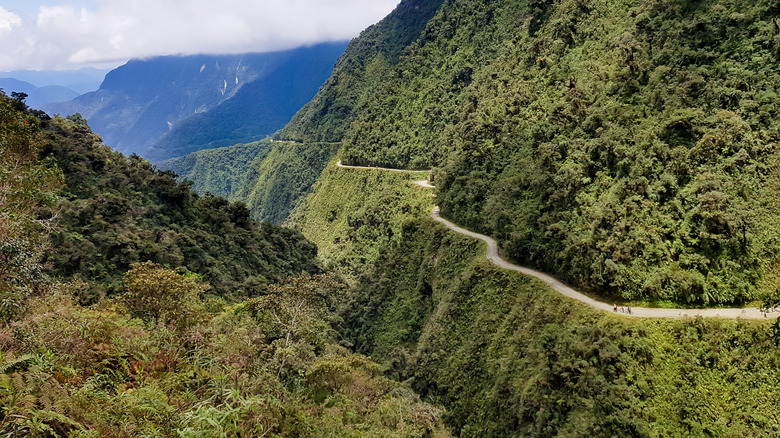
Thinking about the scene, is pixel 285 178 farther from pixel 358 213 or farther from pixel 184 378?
pixel 184 378

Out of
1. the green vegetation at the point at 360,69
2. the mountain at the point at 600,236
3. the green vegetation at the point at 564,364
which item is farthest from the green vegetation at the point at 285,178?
the green vegetation at the point at 564,364

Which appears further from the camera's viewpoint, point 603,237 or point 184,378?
point 603,237

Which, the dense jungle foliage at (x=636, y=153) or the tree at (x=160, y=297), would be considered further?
the dense jungle foliage at (x=636, y=153)

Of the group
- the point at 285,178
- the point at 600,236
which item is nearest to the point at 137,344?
the point at 600,236

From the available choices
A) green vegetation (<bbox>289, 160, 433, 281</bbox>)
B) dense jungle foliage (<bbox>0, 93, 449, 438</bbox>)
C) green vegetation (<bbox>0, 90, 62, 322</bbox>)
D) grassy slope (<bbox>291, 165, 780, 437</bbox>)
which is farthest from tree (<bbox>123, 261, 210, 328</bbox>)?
green vegetation (<bbox>289, 160, 433, 281</bbox>)

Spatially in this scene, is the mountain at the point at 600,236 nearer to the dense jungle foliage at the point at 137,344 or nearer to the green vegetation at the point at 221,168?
the dense jungle foliage at the point at 137,344

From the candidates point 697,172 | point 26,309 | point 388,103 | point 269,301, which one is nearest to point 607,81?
point 697,172
